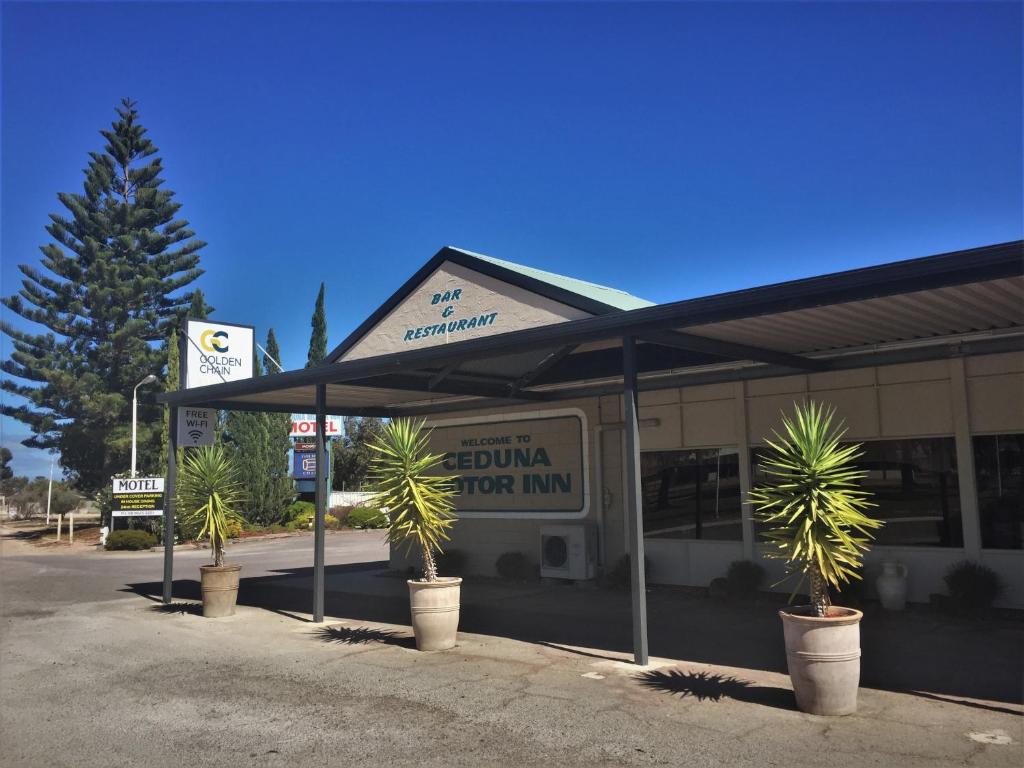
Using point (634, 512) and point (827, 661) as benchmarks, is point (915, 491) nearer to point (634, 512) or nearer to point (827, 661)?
point (634, 512)

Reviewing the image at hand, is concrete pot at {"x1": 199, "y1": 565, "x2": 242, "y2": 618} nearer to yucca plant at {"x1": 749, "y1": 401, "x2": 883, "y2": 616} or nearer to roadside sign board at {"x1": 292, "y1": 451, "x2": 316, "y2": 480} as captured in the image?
yucca plant at {"x1": 749, "y1": 401, "x2": 883, "y2": 616}

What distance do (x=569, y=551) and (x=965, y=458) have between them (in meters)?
6.20

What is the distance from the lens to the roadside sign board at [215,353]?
14219 millimetres

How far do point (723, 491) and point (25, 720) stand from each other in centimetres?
933

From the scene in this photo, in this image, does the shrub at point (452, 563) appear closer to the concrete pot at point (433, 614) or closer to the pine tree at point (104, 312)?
the concrete pot at point (433, 614)

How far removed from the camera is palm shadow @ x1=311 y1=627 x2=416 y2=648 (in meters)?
9.84

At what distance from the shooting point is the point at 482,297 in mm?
10562

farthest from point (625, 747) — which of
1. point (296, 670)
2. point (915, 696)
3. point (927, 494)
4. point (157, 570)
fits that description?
point (157, 570)

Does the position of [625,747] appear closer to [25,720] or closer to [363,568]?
[25,720]

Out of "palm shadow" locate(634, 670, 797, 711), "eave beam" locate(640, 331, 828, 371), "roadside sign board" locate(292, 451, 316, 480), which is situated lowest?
"palm shadow" locate(634, 670, 797, 711)

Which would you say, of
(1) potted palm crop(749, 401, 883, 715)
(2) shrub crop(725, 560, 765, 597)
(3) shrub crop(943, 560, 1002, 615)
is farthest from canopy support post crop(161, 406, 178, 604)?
(3) shrub crop(943, 560, 1002, 615)

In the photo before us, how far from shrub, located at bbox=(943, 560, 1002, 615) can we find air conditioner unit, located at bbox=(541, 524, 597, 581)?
5549 mm

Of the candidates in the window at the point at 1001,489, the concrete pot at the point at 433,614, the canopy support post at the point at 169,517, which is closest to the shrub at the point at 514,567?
the concrete pot at the point at 433,614

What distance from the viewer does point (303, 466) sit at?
1535 inches
